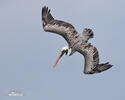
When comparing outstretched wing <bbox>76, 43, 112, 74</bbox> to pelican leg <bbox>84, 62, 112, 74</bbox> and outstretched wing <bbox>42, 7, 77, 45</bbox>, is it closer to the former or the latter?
pelican leg <bbox>84, 62, 112, 74</bbox>

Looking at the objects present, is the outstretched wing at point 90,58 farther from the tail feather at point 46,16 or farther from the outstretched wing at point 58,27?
the tail feather at point 46,16

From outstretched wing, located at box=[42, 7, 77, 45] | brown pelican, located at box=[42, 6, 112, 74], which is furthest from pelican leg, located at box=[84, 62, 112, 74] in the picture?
outstretched wing, located at box=[42, 7, 77, 45]

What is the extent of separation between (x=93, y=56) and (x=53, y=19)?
5718 mm

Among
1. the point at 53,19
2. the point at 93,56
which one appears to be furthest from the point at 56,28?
the point at 93,56

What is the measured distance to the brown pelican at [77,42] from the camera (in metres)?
52.6

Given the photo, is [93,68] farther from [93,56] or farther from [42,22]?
[42,22]

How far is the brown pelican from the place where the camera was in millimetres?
52562

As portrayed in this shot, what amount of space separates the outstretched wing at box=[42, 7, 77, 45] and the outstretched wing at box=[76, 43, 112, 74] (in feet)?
4.49

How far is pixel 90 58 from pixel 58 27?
4.53m

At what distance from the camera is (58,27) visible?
54344mm

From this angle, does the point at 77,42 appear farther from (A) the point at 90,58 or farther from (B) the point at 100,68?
(B) the point at 100,68

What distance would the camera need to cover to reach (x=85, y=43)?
52.7 m

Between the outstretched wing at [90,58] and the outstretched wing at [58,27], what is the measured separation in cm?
137

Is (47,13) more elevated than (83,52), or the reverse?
(47,13)
